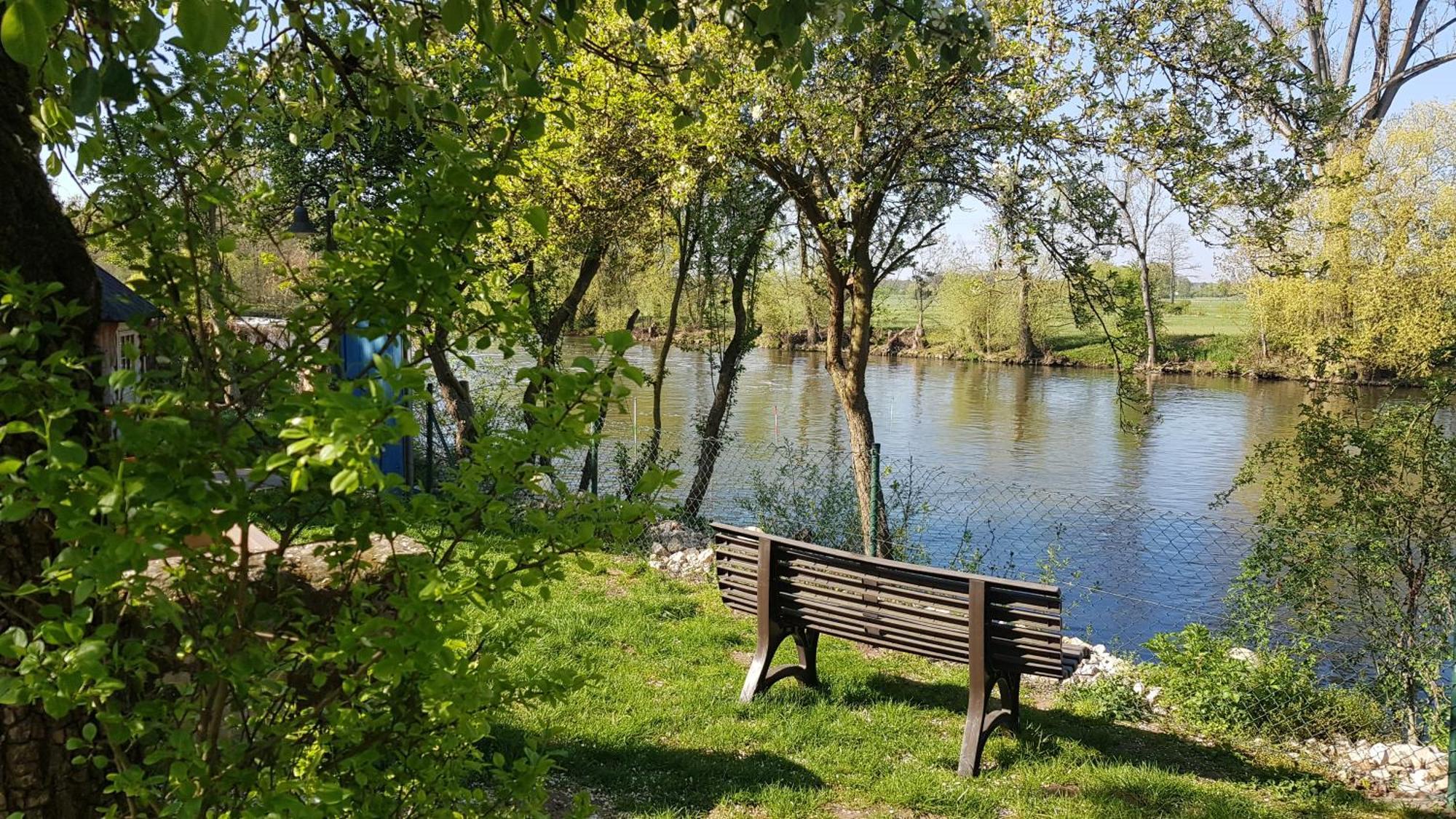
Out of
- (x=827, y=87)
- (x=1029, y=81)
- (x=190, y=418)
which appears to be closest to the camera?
(x=190, y=418)

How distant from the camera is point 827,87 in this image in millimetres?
7562

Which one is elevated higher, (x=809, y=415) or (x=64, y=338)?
(x=64, y=338)

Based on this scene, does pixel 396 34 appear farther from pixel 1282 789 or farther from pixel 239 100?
pixel 1282 789

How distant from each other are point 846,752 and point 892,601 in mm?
738

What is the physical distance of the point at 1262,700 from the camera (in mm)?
5215

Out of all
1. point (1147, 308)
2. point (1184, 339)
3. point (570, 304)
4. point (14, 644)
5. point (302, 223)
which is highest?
point (302, 223)

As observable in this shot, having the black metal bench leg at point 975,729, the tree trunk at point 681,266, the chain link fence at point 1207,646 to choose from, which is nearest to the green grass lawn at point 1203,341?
the tree trunk at point 681,266

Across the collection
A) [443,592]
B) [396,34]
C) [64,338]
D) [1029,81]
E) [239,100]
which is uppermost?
[1029,81]

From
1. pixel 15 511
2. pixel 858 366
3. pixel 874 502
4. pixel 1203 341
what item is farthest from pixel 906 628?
pixel 1203 341

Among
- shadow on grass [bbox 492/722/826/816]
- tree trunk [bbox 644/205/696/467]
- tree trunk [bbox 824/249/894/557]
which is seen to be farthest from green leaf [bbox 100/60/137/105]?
tree trunk [bbox 644/205/696/467]

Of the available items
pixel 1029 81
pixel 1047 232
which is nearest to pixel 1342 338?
pixel 1047 232

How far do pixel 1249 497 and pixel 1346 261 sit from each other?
12476 millimetres

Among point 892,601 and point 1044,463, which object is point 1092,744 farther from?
point 1044,463

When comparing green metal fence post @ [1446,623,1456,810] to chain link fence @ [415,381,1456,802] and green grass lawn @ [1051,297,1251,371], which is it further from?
green grass lawn @ [1051,297,1251,371]
